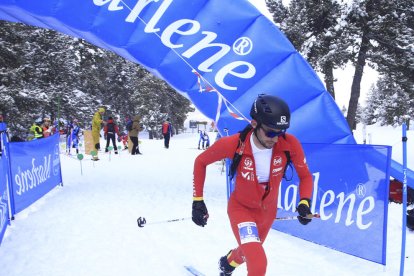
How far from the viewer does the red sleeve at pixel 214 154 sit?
3.56 metres

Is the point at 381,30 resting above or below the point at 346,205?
above

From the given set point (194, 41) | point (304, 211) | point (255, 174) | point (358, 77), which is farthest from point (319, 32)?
point (304, 211)

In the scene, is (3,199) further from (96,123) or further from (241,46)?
(96,123)

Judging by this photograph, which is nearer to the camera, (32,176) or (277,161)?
(277,161)

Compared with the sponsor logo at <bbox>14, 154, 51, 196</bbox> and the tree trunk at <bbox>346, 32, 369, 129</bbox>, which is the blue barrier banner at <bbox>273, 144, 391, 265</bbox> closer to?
the sponsor logo at <bbox>14, 154, 51, 196</bbox>

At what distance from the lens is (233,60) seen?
25.6 feet

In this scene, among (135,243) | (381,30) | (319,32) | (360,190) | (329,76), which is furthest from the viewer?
(329,76)

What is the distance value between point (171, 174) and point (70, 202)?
4.91 m

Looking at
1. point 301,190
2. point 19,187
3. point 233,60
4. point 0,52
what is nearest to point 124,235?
point 19,187

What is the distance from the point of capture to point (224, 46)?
7801mm

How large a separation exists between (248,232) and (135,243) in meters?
2.76

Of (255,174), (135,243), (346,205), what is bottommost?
(135,243)

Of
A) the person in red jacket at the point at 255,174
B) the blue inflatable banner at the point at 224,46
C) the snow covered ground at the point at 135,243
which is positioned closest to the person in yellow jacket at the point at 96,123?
the snow covered ground at the point at 135,243

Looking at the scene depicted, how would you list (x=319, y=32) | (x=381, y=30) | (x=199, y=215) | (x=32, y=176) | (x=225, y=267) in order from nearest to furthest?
1. (x=199, y=215)
2. (x=225, y=267)
3. (x=32, y=176)
4. (x=381, y=30)
5. (x=319, y=32)
